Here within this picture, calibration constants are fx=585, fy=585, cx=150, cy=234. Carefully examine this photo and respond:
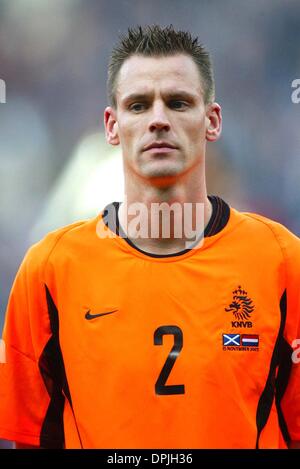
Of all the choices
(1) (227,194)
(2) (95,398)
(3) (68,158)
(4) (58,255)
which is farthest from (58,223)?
(2) (95,398)

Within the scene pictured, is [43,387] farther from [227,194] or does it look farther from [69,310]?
[227,194]

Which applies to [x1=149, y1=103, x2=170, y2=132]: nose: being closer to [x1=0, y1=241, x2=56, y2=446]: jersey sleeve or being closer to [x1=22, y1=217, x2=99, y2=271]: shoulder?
[x1=22, y1=217, x2=99, y2=271]: shoulder

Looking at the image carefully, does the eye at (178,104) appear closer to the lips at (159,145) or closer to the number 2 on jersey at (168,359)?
the lips at (159,145)

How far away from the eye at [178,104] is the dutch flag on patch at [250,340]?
38.3 inches

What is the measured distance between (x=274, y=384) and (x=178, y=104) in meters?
1.24

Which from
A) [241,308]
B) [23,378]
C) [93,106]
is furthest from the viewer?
[93,106]

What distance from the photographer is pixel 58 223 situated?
193 inches

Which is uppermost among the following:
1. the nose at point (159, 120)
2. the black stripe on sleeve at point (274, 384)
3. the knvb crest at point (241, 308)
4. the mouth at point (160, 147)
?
the nose at point (159, 120)

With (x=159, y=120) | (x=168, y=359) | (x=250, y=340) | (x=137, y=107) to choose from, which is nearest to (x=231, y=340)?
(x=250, y=340)

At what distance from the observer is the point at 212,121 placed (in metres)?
2.65

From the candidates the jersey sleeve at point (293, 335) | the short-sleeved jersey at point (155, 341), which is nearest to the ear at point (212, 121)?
the short-sleeved jersey at point (155, 341)

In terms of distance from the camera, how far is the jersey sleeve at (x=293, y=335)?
2471 mm

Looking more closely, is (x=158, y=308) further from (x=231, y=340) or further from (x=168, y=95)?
(x=168, y=95)
